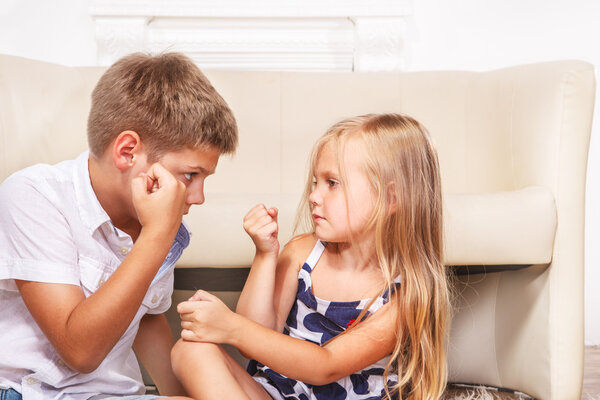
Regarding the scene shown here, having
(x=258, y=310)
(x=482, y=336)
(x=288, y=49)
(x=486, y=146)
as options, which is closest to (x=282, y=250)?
(x=258, y=310)

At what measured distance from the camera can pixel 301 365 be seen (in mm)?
884

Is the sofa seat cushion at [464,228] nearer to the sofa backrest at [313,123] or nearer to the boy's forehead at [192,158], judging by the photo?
the sofa backrest at [313,123]

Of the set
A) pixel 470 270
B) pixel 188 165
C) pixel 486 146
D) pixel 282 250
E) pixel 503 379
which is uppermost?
pixel 188 165

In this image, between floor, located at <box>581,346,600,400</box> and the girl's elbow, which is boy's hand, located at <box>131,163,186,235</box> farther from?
floor, located at <box>581,346,600,400</box>

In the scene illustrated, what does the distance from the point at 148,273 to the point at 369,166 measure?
0.39m

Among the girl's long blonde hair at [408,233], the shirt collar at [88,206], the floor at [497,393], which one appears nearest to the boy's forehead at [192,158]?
the shirt collar at [88,206]

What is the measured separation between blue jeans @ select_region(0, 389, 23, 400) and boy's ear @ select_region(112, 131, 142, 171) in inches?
12.3

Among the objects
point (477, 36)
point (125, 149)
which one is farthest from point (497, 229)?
point (477, 36)

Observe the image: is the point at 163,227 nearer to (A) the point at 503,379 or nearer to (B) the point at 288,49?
(A) the point at 503,379

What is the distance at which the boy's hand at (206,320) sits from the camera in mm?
850

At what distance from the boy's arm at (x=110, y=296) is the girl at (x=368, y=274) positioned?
0.22m

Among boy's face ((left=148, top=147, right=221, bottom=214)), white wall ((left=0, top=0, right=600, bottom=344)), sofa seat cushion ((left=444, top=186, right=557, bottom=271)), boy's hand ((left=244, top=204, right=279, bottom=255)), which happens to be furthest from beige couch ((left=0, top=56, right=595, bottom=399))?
white wall ((left=0, top=0, right=600, bottom=344))

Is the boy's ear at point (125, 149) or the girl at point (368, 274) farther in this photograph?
the girl at point (368, 274)

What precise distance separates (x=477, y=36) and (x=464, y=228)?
3.54 ft
